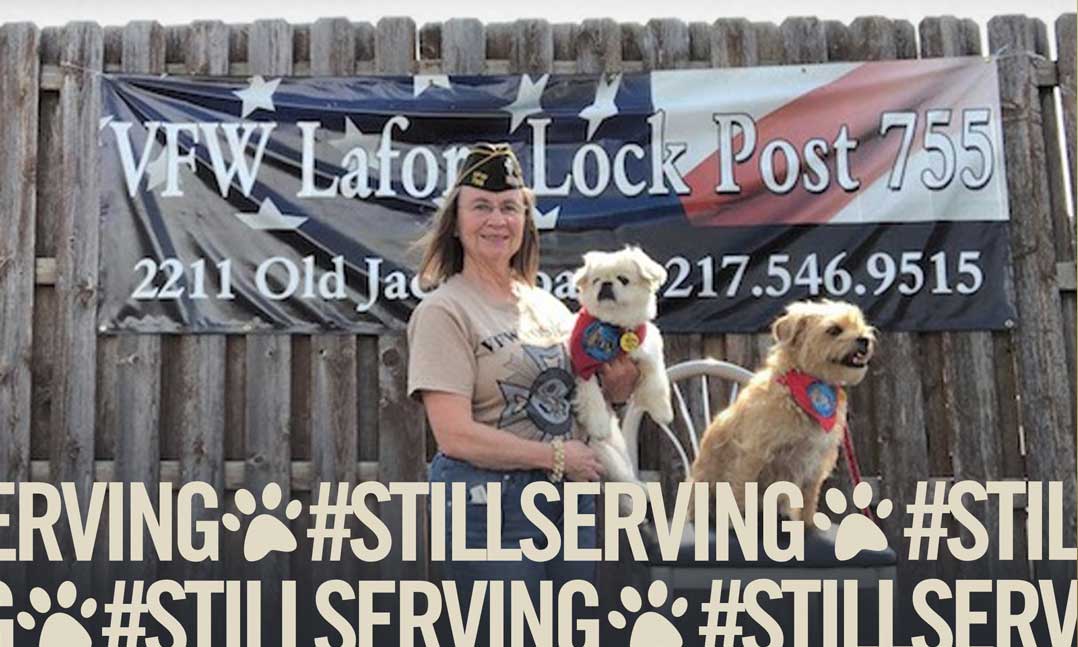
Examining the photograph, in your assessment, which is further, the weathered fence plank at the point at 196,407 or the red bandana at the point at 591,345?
the weathered fence plank at the point at 196,407

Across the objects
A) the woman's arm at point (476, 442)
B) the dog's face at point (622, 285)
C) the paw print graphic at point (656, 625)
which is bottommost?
the paw print graphic at point (656, 625)

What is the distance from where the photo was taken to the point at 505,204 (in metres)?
2.60

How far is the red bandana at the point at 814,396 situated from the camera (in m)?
3.30

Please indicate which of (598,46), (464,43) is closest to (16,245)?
(464,43)

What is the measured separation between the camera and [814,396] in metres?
3.33

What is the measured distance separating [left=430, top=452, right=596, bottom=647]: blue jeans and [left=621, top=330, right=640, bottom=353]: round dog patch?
1.92 feet

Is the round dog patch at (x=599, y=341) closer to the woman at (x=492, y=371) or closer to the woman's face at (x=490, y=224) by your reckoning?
the woman at (x=492, y=371)

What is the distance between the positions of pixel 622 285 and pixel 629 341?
25 centimetres

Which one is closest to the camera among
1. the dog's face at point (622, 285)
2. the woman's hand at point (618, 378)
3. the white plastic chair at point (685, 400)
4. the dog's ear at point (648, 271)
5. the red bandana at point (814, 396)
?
the woman's hand at point (618, 378)

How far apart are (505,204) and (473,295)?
0.23m

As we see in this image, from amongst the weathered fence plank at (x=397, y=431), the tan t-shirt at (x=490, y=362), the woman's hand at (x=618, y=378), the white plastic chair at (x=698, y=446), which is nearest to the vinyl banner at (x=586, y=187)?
the weathered fence plank at (x=397, y=431)

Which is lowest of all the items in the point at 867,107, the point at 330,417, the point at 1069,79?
the point at 330,417

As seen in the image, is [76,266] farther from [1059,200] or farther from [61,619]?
[1059,200]
